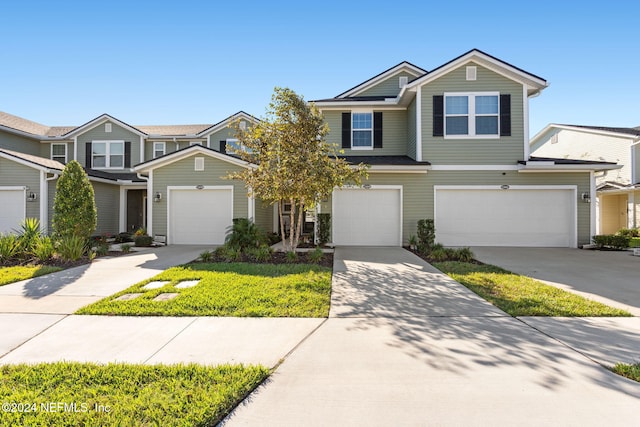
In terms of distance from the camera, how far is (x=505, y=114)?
11.5 metres

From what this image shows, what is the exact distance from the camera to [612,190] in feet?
52.5

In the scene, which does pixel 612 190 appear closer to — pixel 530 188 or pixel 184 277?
pixel 530 188

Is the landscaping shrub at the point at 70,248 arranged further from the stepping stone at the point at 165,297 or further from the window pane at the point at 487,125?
the window pane at the point at 487,125

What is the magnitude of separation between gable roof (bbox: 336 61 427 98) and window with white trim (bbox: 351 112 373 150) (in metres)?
1.97

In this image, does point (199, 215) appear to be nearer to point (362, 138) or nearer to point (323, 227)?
point (323, 227)

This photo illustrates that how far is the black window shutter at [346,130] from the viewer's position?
13.2 meters

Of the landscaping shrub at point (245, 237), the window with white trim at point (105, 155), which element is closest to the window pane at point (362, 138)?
the landscaping shrub at point (245, 237)

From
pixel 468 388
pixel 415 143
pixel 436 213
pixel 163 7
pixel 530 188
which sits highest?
pixel 163 7

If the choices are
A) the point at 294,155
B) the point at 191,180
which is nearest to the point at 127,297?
the point at 294,155

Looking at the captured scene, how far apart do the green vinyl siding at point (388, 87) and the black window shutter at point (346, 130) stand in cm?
230

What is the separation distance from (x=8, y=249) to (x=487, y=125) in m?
15.6

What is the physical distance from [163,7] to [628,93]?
68.4 ft

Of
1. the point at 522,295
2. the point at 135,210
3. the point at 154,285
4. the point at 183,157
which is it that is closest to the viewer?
the point at 522,295

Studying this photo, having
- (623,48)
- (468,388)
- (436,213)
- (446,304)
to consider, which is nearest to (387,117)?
(436,213)
